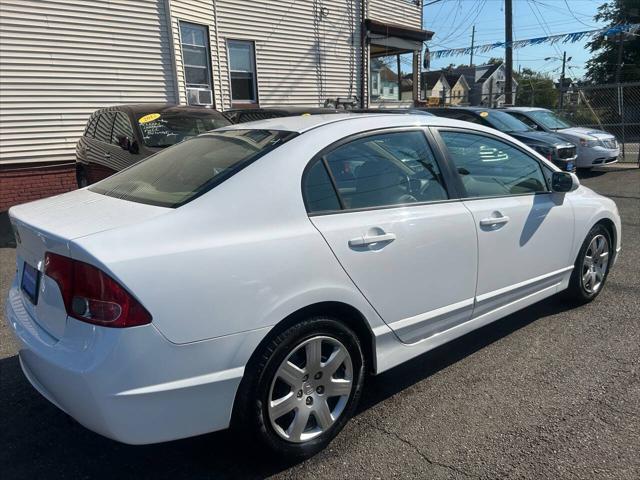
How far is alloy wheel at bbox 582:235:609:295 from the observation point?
4.24 meters

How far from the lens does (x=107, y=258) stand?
1986 millimetres

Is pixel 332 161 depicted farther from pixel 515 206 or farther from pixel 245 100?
pixel 245 100

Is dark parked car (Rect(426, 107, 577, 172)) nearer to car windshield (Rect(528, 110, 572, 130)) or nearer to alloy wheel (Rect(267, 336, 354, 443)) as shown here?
car windshield (Rect(528, 110, 572, 130))

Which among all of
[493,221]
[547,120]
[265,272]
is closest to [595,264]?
[493,221]

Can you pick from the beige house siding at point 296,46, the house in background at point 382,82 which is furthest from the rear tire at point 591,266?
the house in background at point 382,82

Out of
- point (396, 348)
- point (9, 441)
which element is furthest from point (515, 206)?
point (9, 441)

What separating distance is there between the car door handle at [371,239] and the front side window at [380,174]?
0.19m

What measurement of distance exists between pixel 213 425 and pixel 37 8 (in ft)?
30.2

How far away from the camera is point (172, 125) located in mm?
7078

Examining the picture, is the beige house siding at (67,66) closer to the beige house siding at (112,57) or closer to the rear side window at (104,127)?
the beige house siding at (112,57)

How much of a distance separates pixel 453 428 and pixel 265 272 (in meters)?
1.38

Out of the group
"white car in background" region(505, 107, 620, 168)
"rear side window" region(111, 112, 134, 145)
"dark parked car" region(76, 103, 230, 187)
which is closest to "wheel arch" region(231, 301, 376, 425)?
"dark parked car" region(76, 103, 230, 187)

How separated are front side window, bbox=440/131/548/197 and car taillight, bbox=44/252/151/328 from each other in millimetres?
2131

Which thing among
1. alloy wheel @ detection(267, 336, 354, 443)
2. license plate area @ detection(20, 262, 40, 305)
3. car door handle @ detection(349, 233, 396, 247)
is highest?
car door handle @ detection(349, 233, 396, 247)
